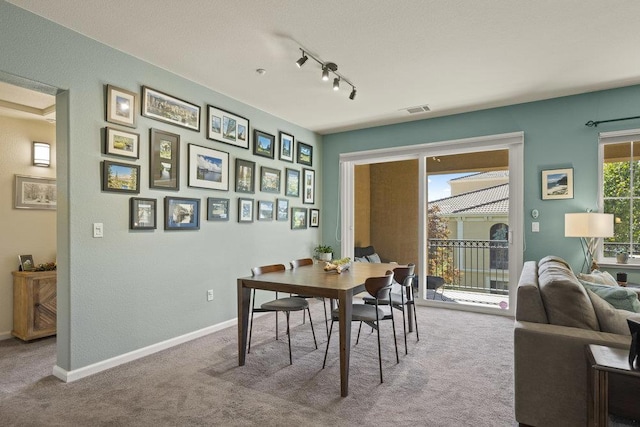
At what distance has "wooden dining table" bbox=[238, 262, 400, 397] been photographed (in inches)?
93.5

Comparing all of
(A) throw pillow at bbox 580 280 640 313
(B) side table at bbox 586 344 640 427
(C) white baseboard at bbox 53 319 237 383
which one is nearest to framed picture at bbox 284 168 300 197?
(C) white baseboard at bbox 53 319 237 383

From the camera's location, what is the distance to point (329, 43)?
285 centimetres

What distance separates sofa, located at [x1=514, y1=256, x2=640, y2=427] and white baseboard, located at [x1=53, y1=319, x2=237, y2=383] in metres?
2.89

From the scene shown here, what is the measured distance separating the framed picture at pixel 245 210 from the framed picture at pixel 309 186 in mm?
1177

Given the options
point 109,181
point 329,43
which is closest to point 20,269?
point 109,181

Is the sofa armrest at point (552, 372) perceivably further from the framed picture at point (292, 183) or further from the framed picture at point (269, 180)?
the framed picture at point (292, 183)

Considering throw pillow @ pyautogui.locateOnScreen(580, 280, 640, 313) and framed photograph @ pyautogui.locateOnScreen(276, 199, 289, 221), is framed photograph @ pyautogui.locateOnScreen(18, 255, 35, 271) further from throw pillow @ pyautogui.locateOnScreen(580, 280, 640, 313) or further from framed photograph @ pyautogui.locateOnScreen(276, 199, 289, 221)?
throw pillow @ pyautogui.locateOnScreen(580, 280, 640, 313)

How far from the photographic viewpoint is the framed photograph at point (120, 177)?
2828 millimetres

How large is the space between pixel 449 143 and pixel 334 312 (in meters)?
3.06

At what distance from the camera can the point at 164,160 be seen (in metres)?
3.30

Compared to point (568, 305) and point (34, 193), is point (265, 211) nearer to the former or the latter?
point (34, 193)

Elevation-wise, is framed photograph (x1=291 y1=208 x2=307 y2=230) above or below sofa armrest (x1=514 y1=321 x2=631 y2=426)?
above

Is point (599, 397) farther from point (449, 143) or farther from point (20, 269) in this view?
point (20, 269)

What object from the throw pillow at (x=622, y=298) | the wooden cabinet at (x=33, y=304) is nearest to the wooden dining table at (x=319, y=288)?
the throw pillow at (x=622, y=298)
